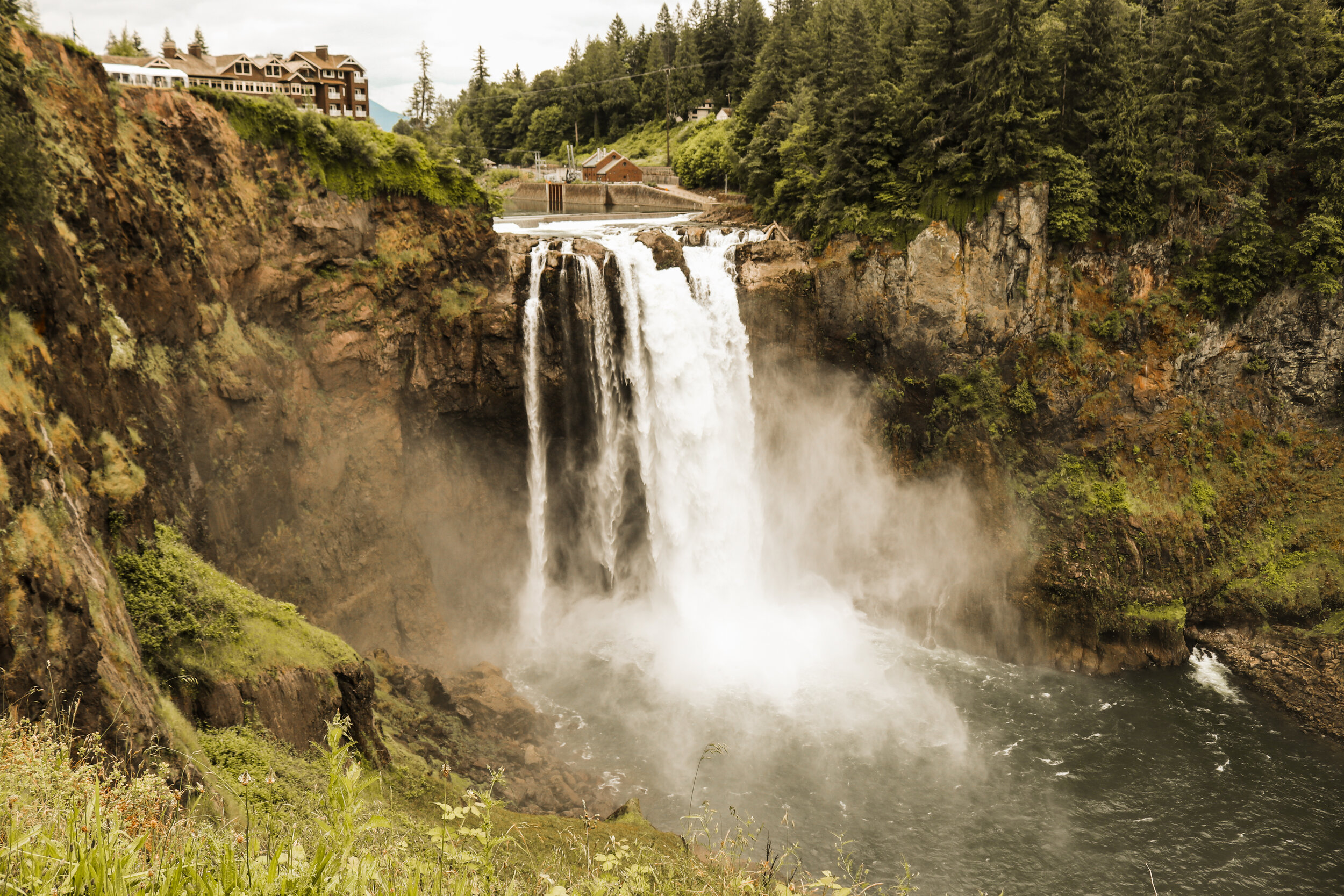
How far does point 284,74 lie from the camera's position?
108 feet

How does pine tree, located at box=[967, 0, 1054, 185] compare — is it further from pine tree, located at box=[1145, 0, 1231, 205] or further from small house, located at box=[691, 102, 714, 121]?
small house, located at box=[691, 102, 714, 121]

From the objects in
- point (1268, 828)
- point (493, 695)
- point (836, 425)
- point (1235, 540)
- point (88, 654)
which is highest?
point (88, 654)

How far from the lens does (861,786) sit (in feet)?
69.7

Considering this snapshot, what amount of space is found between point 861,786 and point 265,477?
1832cm

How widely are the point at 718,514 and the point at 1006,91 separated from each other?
1820 centimetres

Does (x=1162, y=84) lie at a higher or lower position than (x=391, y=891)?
higher

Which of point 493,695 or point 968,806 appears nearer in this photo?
point 968,806

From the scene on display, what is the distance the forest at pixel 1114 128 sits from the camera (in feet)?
92.4

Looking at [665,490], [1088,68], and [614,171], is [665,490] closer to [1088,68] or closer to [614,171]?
[1088,68]

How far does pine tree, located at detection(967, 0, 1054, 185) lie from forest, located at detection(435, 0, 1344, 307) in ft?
0.20

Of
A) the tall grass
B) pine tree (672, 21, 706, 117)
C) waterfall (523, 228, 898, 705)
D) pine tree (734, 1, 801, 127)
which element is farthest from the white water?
pine tree (672, 21, 706, 117)

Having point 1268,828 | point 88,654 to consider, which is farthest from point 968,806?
point 88,654

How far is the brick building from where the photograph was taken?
93.2 ft

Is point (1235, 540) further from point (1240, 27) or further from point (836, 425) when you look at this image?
point (1240, 27)
